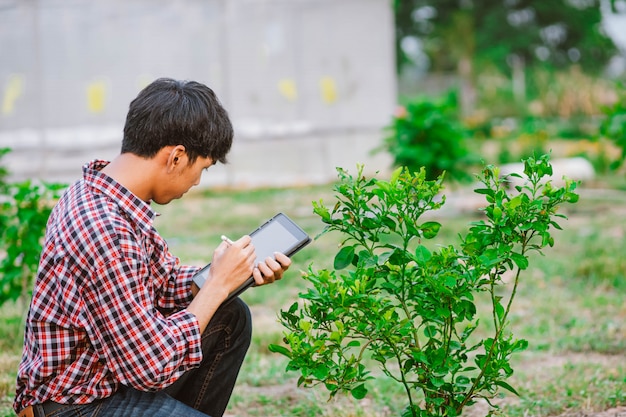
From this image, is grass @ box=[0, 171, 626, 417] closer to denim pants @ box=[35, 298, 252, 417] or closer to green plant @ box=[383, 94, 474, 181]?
green plant @ box=[383, 94, 474, 181]

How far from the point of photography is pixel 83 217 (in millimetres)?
2152

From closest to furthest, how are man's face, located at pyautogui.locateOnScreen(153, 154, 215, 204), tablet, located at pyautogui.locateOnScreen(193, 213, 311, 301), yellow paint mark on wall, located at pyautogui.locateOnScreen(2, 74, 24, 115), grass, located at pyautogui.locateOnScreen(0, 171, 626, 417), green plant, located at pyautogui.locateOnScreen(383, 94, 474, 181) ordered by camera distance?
man's face, located at pyautogui.locateOnScreen(153, 154, 215, 204)
tablet, located at pyautogui.locateOnScreen(193, 213, 311, 301)
grass, located at pyautogui.locateOnScreen(0, 171, 626, 417)
green plant, located at pyautogui.locateOnScreen(383, 94, 474, 181)
yellow paint mark on wall, located at pyautogui.locateOnScreen(2, 74, 24, 115)

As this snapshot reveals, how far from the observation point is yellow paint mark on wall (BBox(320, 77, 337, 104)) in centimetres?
1195

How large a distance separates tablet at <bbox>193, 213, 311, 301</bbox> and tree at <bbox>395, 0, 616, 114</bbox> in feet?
89.1

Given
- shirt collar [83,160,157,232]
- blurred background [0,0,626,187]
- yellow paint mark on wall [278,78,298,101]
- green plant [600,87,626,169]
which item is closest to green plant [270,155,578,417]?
shirt collar [83,160,157,232]

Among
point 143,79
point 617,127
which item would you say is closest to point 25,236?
point 617,127

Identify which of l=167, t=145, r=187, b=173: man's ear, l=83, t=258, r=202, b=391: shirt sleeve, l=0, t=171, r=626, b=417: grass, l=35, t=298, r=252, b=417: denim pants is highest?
l=167, t=145, r=187, b=173: man's ear

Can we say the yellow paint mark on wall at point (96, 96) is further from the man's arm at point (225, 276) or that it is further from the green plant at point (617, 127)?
the man's arm at point (225, 276)

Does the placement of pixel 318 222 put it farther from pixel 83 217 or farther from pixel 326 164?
pixel 83 217

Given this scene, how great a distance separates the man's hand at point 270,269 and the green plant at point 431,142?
15.6 feet

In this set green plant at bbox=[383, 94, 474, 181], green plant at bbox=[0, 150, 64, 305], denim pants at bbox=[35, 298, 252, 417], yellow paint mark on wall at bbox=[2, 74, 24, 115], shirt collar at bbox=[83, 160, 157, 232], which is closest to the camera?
shirt collar at bbox=[83, 160, 157, 232]

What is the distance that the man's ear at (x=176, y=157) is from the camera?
2.30m

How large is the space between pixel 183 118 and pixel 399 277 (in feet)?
2.34

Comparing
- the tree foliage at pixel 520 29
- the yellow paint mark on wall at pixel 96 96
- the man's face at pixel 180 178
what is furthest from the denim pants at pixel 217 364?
the tree foliage at pixel 520 29
